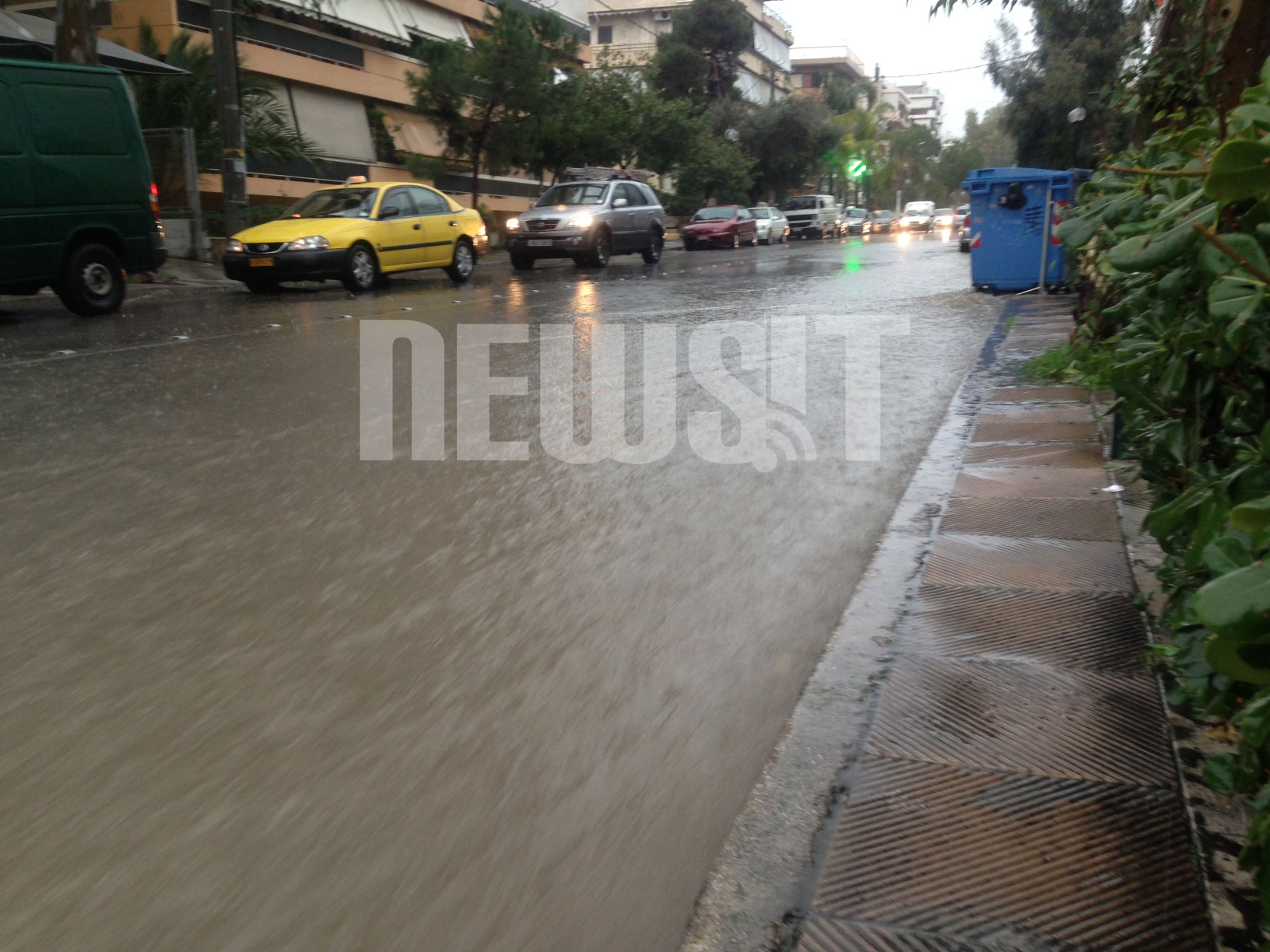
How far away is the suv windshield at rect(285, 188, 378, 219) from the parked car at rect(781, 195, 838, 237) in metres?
30.7

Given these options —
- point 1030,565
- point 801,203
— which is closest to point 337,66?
point 801,203

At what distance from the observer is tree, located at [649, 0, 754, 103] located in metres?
58.5

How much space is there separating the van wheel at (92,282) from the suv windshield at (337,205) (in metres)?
4.36

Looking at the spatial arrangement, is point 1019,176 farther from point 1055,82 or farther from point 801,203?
point 801,203

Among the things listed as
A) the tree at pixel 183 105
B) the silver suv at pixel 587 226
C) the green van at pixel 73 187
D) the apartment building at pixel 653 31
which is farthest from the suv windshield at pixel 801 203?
the green van at pixel 73 187

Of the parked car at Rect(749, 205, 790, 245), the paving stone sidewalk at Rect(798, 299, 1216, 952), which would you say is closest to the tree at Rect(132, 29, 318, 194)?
the parked car at Rect(749, 205, 790, 245)

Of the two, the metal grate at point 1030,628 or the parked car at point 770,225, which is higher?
the metal grate at point 1030,628

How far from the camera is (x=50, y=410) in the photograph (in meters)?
7.36

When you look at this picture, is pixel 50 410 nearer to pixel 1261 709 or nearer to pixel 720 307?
pixel 1261 709

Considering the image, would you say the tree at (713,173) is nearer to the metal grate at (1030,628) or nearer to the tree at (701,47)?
the tree at (701,47)

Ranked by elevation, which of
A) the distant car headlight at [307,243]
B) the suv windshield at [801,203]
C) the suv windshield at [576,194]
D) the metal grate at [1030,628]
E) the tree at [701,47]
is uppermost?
the tree at [701,47]

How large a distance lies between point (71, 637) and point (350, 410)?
3864 mm

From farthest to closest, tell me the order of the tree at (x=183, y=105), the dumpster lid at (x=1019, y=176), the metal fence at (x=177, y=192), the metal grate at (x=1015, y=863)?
1. the tree at (x=183, y=105)
2. the metal fence at (x=177, y=192)
3. the dumpster lid at (x=1019, y=176)
4. the metal grate at (x=1015, y=863)

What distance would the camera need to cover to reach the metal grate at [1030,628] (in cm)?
344
